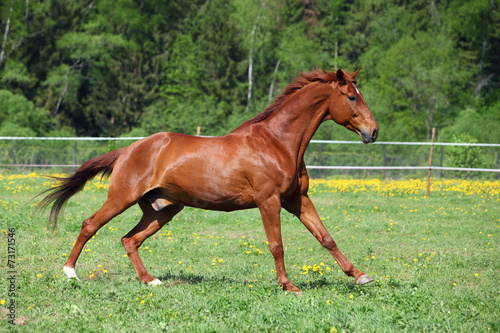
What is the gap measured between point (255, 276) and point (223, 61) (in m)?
37.9

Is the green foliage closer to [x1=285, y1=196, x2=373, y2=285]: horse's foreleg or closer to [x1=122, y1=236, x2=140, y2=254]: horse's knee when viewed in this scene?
[x1=122, y1=236, x2=140, y2=254]: horse's knee

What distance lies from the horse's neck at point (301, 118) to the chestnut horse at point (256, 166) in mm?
11

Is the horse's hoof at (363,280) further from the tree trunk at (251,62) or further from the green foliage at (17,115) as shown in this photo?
the tree trunk at (251,62)

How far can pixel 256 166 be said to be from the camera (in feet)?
18.5

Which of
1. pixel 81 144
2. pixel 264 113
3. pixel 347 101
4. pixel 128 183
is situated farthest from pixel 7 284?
pixel 81 144

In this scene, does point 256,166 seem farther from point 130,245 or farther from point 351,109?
point 130,245

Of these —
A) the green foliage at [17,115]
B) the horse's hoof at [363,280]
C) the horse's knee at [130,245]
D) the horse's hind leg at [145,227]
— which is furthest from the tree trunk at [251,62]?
the horse's hoof at [363,280]

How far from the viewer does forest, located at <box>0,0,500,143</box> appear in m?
38.3

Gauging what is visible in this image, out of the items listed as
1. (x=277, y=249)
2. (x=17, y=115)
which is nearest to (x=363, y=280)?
(x=277, y=249)

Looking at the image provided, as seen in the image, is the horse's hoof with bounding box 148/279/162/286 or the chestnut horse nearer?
the chestnut horse

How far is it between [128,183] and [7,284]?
165 centimetres

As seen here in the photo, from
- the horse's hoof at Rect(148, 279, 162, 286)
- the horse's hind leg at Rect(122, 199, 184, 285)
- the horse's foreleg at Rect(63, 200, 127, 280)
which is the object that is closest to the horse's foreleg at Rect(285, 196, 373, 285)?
the horse's hind leg at Rect(122, 199, 184, 285)

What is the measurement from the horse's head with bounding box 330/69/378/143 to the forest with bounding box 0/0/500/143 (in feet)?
94.5

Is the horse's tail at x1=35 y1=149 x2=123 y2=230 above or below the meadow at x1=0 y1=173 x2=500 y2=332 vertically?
above
